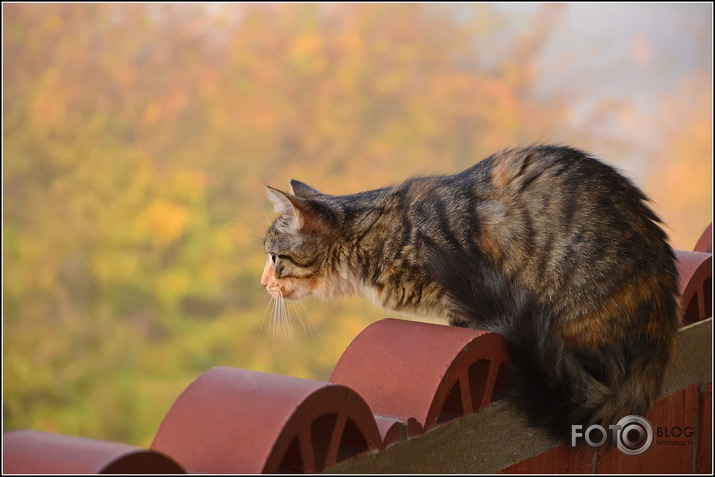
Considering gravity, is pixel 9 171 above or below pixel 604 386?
above

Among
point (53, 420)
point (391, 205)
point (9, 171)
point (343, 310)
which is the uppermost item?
point (9, 171)

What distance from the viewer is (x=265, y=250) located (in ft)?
6.33

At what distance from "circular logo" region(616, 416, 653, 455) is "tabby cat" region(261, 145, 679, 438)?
0.06 feet

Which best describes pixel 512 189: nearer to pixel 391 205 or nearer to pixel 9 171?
pixel 391 205

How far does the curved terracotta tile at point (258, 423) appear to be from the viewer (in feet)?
3.06

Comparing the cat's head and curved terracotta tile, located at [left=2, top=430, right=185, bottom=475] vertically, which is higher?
the cat's head

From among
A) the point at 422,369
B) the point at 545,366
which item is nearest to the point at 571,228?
the point at 545,366

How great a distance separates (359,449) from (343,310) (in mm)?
5084

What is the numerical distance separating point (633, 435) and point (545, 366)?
0.83 feet

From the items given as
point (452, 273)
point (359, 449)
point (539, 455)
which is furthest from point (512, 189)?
point (359, 449)

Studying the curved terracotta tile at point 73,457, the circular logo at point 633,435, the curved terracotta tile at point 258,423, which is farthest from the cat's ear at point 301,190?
the curved terracotta tile at point 73,457

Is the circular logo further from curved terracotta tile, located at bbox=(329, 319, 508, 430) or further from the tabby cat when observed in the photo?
curved terracotta tile, located at bbox=(329, 319, 508, 430)

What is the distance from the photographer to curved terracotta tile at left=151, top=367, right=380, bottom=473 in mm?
932

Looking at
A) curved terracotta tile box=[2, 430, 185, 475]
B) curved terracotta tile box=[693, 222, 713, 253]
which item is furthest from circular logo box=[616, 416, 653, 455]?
curved terracotta tile box=[2, 430, 185, 475]
